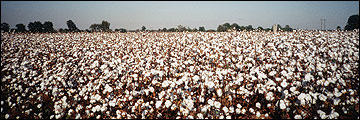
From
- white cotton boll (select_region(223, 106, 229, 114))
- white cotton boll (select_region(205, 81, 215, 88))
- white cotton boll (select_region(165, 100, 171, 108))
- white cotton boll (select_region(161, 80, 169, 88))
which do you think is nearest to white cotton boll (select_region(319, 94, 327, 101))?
white cotton boll (select_region(223, 106, 229, 114))

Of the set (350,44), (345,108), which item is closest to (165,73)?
(345,108)

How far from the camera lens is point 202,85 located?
511 cm

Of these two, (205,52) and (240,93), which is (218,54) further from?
(240,93)

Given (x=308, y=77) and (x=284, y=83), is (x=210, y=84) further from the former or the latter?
(x=308, y=77)

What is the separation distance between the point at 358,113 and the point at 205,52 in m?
5.10

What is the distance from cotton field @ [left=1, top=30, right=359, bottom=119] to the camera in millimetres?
4211

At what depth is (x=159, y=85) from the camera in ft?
17.7

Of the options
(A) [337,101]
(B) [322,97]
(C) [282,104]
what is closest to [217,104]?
(C) [282,104]

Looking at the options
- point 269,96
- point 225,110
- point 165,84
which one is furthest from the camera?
point 165,84

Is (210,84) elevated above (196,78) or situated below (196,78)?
below

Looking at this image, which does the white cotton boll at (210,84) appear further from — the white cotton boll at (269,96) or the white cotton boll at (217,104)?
the white cotton boll at (269,96)

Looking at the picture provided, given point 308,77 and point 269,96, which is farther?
point 308,77

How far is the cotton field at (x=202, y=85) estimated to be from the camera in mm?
4211

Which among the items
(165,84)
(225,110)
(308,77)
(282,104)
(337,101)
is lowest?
(225,110)
